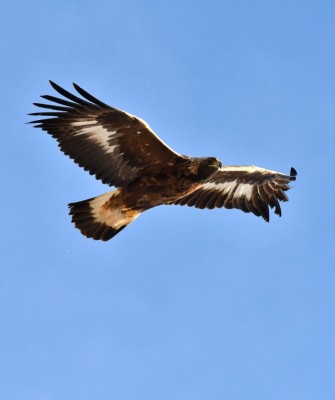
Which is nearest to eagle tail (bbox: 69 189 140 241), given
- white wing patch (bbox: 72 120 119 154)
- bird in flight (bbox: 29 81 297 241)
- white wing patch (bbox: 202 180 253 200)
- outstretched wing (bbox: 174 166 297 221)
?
bird in flight (bbox: 29 81 297 241)

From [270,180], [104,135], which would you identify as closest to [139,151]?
[104,135]

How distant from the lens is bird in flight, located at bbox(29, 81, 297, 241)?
1418 cm

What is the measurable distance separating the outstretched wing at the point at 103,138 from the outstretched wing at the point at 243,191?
62.3 inches

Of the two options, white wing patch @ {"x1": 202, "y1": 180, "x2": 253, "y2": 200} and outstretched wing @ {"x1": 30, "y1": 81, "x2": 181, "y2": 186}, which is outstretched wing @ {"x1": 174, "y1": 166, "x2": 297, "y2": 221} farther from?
outstretched wing @ {"x1": 30, "y1": 81, "x2": 181, "y2": 186}

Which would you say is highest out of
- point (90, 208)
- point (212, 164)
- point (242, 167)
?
point (242, 167)

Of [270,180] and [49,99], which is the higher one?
[270,180]

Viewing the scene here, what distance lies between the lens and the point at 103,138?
14.5 metres

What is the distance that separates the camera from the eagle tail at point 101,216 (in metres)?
14.7

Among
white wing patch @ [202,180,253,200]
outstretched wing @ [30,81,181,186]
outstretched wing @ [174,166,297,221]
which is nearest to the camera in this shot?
outstretched wing @ [30,81,181,186]

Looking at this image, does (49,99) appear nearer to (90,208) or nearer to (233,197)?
(90,208)

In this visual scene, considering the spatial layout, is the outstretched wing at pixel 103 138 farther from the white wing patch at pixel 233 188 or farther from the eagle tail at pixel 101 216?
the white wing patch at pixel 233 188

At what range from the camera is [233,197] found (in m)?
16.3

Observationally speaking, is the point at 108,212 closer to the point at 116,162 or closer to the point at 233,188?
the point at 116,162

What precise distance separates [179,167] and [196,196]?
5.52ft
